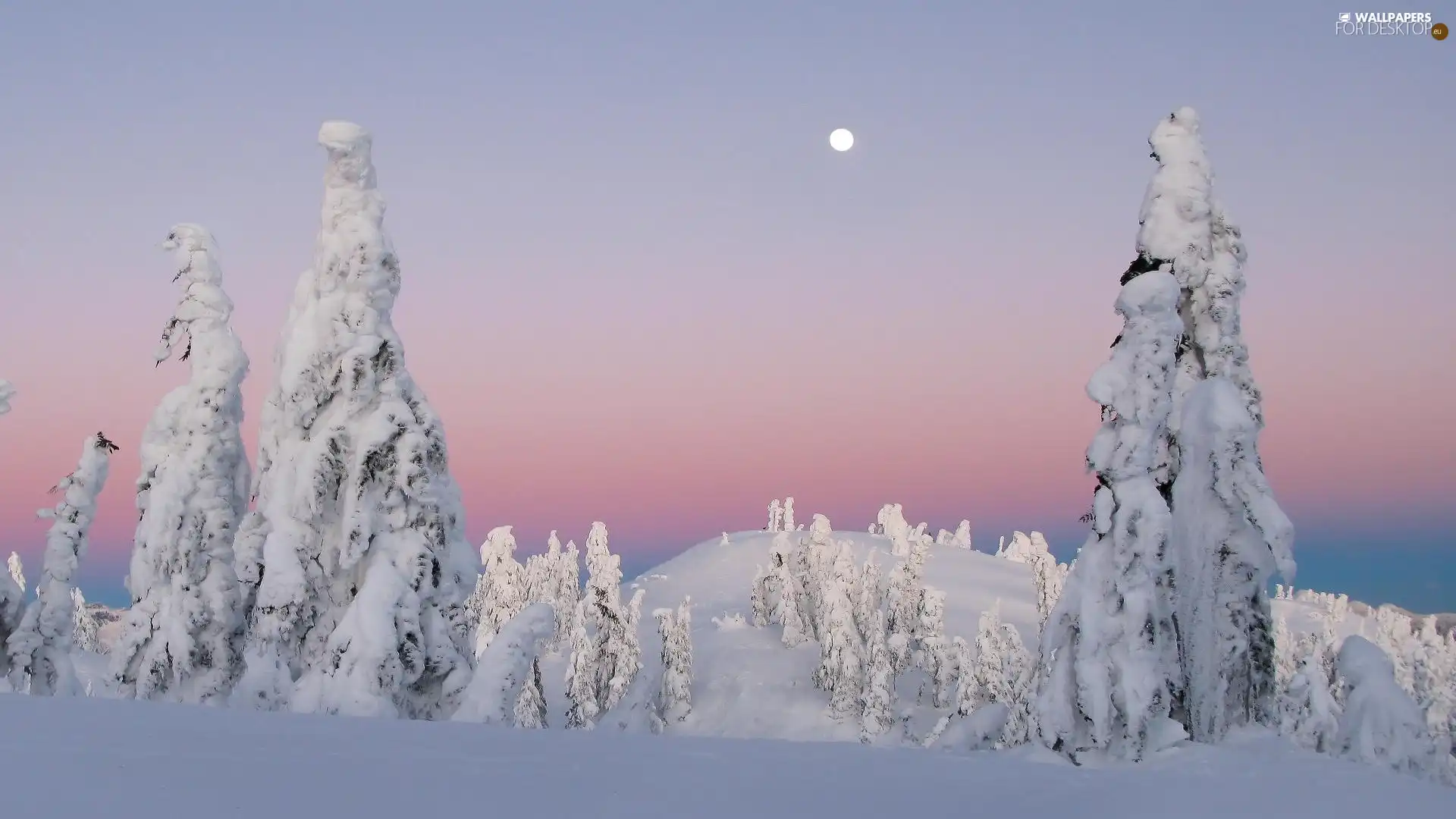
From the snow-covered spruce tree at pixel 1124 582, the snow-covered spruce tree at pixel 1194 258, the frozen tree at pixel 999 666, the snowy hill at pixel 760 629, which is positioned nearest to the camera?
the snow-covered spruce tree at pixel 1124 582

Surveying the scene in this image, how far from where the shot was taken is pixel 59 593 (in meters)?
23.6

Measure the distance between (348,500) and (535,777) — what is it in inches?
445

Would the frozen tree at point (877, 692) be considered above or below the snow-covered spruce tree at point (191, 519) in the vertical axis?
below

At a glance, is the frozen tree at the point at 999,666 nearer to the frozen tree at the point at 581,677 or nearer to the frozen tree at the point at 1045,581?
the frozen tree at the point at 1045,581

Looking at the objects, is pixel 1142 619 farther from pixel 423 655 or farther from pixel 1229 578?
pixel 423 655

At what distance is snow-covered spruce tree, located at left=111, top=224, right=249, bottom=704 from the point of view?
20906 mm

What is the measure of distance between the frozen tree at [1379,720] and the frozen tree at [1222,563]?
1.27 meters

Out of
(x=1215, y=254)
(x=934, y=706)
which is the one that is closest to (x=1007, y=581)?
(x=934, y=706)

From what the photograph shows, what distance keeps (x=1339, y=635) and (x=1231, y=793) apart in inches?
5747

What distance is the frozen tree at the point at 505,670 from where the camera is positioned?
1691cm

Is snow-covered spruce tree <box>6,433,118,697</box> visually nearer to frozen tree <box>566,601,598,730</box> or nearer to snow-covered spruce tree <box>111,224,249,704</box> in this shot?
snow-covered spruce tree <box>111,224,249,704</box>

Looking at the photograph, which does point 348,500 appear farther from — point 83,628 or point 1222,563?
point 83,628

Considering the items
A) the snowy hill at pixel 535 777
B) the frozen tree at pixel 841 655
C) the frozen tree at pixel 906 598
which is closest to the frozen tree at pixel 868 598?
the frozen tree at pixel 906 598

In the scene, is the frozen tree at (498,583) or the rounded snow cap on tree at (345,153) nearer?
the rounded snow cap on tree at (345,153)
